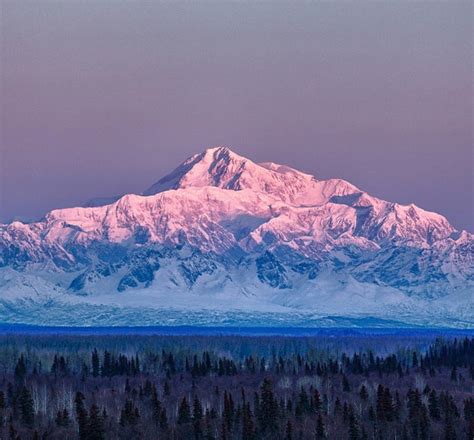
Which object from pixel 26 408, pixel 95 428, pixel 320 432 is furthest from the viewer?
pixel 26 408

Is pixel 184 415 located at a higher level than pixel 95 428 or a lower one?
higher

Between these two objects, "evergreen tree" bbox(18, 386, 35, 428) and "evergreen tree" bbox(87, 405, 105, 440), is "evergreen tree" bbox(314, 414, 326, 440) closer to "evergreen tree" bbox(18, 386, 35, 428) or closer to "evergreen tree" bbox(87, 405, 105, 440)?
"evergreen tree" bbox(87, 405, 105, 440)

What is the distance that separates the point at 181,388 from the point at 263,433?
42642 millimetres

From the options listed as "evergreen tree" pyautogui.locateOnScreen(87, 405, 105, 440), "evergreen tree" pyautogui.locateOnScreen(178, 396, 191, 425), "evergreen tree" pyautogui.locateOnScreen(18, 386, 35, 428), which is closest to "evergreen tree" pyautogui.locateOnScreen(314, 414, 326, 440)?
"evergreen tree" pyautogui.locateOnScreen(178, 396, 191, 425)

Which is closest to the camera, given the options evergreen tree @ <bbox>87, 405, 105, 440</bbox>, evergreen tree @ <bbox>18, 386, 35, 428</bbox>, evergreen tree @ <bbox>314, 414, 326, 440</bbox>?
evergreen tree @ <bbox>87, 405, 105, 440</bbox>

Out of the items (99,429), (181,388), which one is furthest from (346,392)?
(99,429)

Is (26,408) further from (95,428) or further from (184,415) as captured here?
(95,428)

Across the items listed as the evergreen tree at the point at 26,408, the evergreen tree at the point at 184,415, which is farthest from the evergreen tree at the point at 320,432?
the evergreen tree at the point at 26,408

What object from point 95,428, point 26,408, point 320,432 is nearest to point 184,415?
point 95,428

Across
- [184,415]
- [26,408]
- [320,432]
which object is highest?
[26,408]

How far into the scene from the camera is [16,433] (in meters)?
153

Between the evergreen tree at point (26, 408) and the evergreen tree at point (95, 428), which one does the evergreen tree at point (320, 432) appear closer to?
the evergreen tree at point (95, 428)

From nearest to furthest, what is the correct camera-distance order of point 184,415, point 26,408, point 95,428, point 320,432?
point 95,428
point 320,432
point 184,415
point 26,408

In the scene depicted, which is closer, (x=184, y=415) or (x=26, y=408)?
(x=184, y=415)
